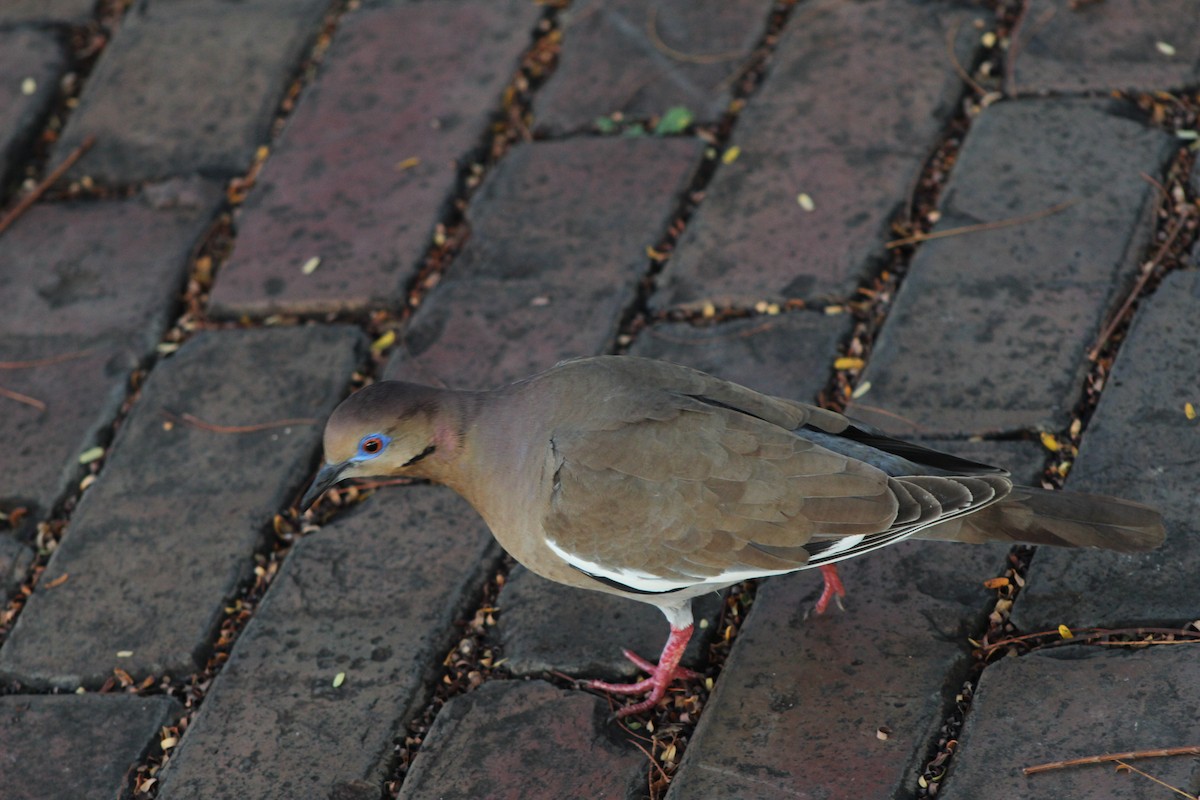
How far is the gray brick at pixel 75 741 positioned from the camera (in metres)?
3.12

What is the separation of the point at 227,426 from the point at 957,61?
2562 millimetres

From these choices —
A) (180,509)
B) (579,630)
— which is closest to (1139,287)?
(579,630)

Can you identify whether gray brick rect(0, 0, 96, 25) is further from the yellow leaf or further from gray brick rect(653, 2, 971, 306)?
gray brick rect(653, 2, 971, 306)

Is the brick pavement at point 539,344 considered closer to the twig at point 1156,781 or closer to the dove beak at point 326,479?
the twig at point 1156,781

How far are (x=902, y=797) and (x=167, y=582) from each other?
1.96 metres

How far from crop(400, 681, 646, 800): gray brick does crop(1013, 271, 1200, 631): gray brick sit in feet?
3.20

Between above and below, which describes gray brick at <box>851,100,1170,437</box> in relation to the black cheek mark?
below

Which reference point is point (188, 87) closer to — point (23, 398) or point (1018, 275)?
point (23, 398)

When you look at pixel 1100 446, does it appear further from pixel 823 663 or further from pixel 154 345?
pixel 154 345

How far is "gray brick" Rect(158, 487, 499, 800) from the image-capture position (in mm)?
3057

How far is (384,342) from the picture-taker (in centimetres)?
401

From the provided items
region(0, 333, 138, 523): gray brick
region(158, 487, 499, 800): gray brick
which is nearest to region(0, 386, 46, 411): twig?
region(0, 333, 138, 523): gray brick

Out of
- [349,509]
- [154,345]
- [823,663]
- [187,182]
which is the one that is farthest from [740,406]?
[187,182]

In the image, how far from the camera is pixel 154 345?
4.17m
